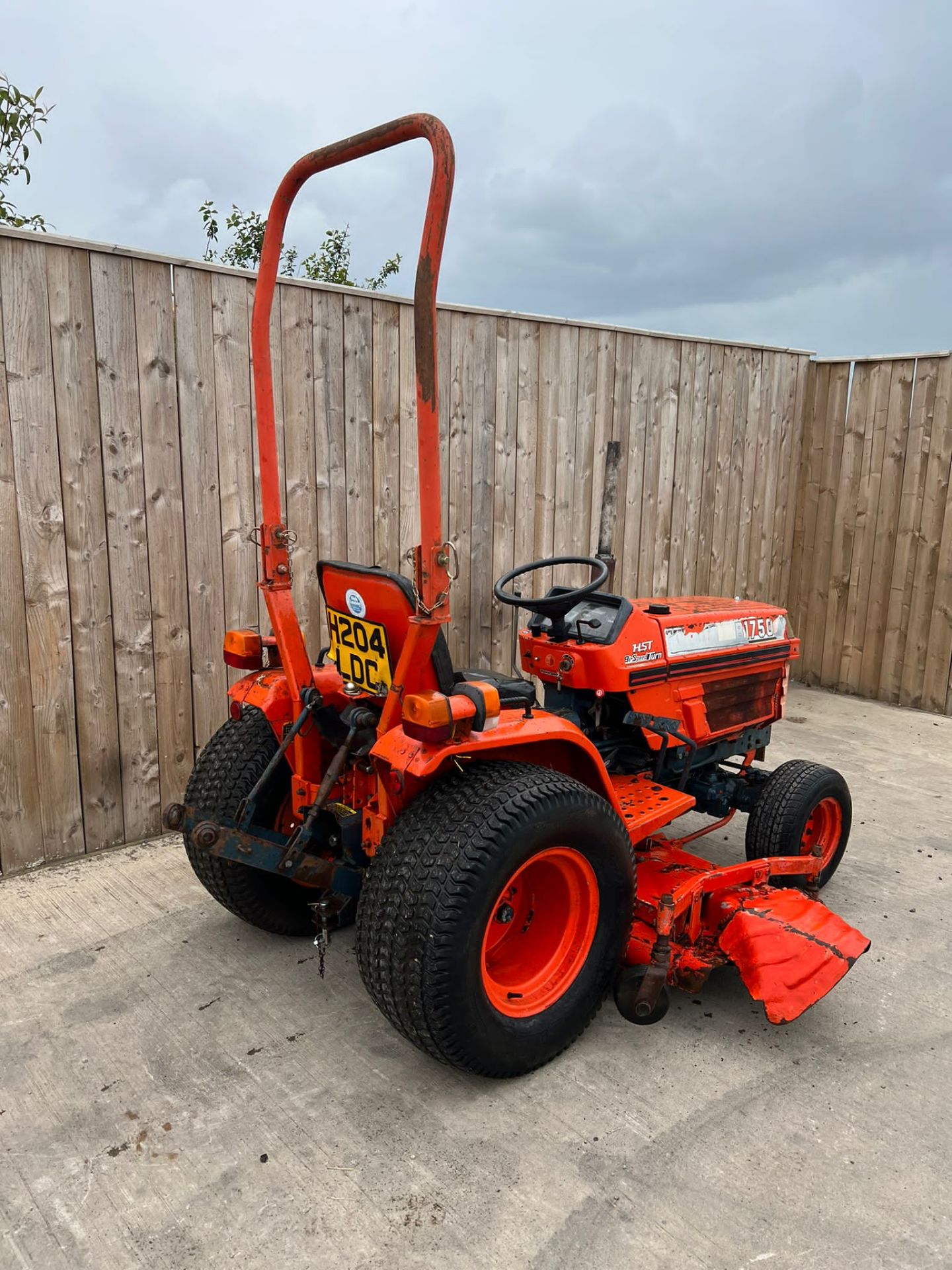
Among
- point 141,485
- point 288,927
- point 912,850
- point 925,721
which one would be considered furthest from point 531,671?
point 925,721

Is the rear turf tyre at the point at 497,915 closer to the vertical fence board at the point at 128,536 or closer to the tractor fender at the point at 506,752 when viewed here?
the tractor fender at the point at 506,752

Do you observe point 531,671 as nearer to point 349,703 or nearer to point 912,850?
point 349,703

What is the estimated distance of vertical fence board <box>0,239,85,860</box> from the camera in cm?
311

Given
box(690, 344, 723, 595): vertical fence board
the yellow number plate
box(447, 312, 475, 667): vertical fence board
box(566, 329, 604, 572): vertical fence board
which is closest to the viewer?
the yellow number plate

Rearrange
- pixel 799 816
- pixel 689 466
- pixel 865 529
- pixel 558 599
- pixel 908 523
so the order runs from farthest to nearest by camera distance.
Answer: pixel 865 529 → pixel 908 523 → pixel 689 466 → pixel 799 816 → pixel 558 599

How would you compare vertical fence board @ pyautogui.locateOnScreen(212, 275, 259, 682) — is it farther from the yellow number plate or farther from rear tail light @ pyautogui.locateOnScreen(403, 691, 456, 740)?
rear tail light @ pyautogui.locateOnScreen(403, 691, 456, 740)

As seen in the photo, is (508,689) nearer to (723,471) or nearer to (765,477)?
(723,471)

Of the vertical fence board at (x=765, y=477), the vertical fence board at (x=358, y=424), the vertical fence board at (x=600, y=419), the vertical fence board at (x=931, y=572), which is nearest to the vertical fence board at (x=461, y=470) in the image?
the vertical fence board at (x=358, y=424)

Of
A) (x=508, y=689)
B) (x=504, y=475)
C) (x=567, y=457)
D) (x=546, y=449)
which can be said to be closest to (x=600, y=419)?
(x=567, y=457)

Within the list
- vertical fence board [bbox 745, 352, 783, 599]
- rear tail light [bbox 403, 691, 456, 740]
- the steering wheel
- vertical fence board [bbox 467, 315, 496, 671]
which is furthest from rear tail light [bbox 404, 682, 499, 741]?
vertical fence board [bbox 745, 352, 783, 599]

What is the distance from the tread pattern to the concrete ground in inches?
7.2

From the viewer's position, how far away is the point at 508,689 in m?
2.47

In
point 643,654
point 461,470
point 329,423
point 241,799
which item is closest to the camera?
point 241,799

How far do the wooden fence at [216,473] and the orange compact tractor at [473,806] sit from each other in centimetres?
97
